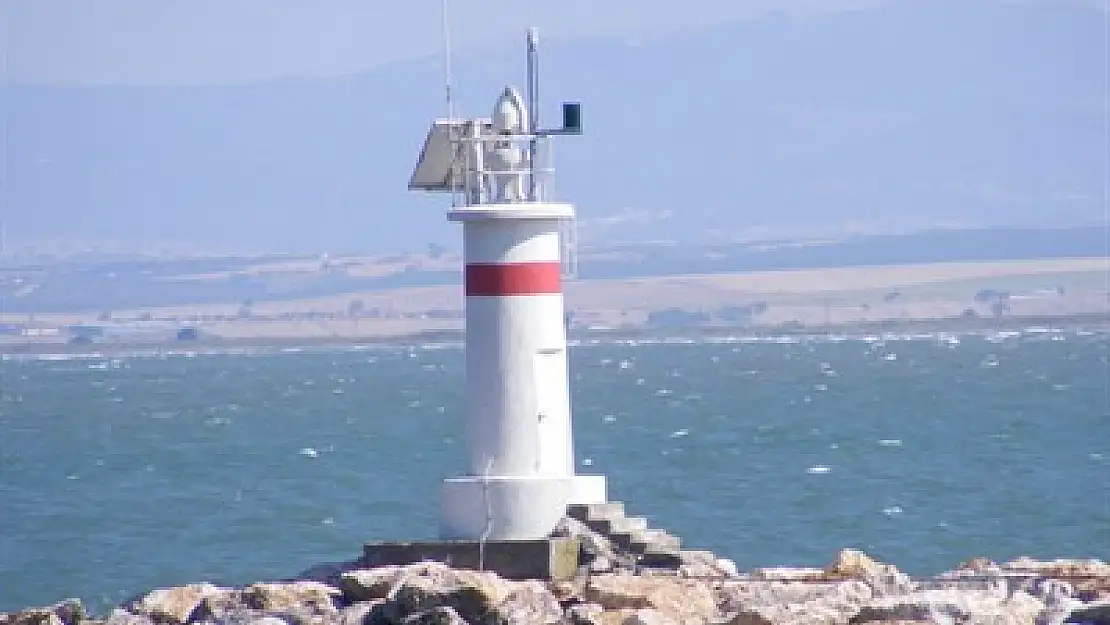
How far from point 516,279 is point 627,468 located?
25890 mm

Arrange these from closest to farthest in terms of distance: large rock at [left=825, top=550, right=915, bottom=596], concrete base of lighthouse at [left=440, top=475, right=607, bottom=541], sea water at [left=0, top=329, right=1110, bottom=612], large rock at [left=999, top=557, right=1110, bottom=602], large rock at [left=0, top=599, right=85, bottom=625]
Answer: large rock at [left=999, top=557, right=1110, bottom=602] < large rock at [left=825, top=550, right=915, bottom=596] < large rock at [left=0, top=599, right=85, bottom=625] < concrete base of lighthouse at [left=440, top=475, right=607, bottom=541] < sea water at [left=0, top=329, right=1110, bottom=612]

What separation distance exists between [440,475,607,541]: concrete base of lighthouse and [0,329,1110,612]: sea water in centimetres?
963

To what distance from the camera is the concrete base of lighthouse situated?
13602mm

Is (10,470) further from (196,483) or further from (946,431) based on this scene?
(946,431)

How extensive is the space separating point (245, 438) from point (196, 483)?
11.5 metres

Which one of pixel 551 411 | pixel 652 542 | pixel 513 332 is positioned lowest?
pixel 652 542

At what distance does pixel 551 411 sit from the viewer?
1367 centimetres

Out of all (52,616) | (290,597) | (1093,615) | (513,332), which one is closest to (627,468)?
(513,332)

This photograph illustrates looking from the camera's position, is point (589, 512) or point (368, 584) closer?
point (368, 584)

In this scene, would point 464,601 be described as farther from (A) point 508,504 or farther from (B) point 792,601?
(A) point 508,504

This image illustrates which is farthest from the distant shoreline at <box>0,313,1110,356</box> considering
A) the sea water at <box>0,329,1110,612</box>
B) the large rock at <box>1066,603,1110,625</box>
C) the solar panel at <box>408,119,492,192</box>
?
the large rock at <box>1066,603,1110,625</box>

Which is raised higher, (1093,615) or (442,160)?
(442,160)

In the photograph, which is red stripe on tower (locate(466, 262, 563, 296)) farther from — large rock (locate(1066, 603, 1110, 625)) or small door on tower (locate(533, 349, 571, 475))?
large rock (locate(1066, 603, 1110, 625))

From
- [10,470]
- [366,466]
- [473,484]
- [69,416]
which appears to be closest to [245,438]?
[10,470]
